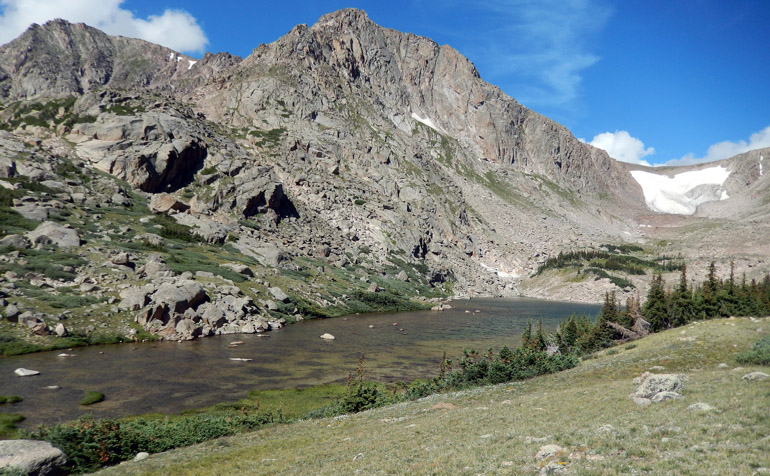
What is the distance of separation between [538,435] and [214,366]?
49664 millimetres

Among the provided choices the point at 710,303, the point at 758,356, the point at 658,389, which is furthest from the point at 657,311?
the point at 658,389

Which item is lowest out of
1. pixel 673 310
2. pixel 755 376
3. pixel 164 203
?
pixel 673 310

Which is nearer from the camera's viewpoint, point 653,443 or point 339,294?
point 653,443

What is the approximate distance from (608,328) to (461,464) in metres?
62.1

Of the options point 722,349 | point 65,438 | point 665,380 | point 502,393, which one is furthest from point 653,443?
point 65,438

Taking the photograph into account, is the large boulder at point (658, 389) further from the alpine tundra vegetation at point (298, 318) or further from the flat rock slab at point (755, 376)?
the flat rock slab at point (755, 376)

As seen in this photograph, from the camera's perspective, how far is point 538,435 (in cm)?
1672

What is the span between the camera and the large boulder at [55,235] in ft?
257

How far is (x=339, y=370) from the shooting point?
56.9 metres

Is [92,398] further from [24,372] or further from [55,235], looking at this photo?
[55,235]

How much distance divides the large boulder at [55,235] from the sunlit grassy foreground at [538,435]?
77478 millimetres

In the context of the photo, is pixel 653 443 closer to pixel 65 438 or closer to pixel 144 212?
pixel 65 438

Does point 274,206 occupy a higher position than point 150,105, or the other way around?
point 150,105

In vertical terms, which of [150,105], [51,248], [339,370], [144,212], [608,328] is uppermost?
[150,105]
